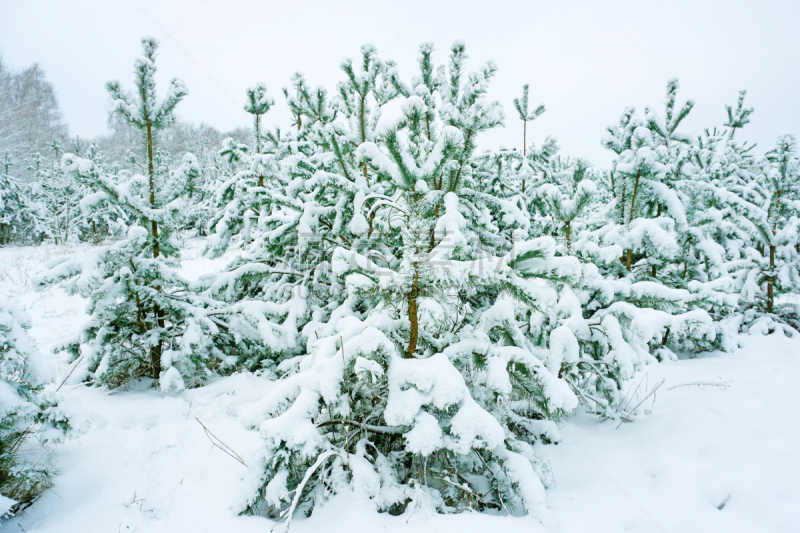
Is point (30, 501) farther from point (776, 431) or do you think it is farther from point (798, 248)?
point (798, 248)

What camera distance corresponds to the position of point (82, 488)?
6.40ft

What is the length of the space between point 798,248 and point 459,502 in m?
6.50

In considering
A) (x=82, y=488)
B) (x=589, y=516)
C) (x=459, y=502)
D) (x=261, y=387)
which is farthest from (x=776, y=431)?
(x=82, y=488)

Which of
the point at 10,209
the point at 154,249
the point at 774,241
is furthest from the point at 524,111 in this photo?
the point at 10,209

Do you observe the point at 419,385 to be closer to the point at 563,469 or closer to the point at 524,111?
the point at 563,469

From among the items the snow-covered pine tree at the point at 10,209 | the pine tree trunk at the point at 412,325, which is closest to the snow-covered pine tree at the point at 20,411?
the pine tree trunk at the point at 412,325

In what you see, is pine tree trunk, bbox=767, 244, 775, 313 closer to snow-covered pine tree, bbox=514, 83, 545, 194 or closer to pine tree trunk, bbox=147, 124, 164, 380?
snow-covered pine tree, bbox=514, 83, 545, 194

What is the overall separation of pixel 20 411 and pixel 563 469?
316cm

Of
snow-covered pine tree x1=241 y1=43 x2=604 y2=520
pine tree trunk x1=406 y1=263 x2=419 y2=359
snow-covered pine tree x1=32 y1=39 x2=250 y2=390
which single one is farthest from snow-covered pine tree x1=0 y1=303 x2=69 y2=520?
pine tree trunk x1=406 y1=263 x2=419 y2=359

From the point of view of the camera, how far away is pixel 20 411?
1.80 m

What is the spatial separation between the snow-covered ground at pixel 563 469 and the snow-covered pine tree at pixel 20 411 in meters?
0.09

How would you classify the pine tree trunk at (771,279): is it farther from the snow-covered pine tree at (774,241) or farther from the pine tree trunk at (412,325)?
the pine tree trunk at (412,325)

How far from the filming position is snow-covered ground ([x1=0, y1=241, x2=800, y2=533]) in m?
1.72

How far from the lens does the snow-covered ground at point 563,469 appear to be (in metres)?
1.72
